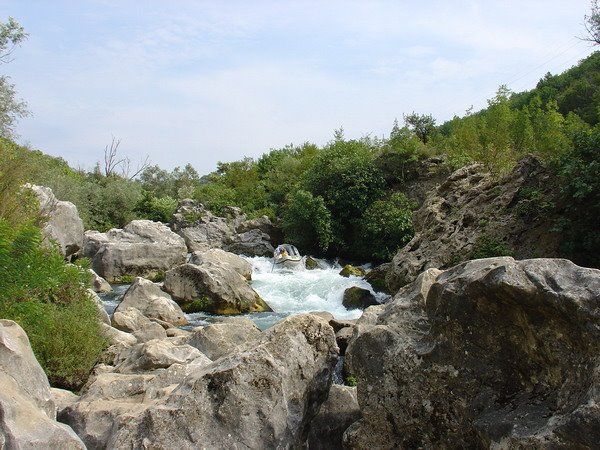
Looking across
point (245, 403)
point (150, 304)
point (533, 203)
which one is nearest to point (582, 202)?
point (533, 203)

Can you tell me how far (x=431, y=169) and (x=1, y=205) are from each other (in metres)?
19.6

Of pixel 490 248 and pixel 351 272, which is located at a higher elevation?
pixel 490 248

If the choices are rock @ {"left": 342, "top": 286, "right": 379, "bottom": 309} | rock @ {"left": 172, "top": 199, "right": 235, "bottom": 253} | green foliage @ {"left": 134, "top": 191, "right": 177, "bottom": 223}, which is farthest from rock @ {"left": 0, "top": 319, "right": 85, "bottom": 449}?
A: green foliage @ {"left": 134, "top": 191, "right": 177, "bottom": 223}

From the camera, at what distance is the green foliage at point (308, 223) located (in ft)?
94.9

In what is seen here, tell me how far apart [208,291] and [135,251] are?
8.12 m

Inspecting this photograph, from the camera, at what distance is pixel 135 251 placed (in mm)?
25969

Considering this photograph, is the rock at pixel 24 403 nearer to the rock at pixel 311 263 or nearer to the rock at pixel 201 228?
the rock at pixel 311 263

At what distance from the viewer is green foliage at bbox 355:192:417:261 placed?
26547 mm

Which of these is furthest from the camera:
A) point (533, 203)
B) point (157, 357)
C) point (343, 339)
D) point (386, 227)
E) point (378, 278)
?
point (386, 227)

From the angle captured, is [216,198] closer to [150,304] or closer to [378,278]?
[378,278]

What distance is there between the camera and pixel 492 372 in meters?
5.00

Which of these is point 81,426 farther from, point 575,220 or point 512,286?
point 575,220

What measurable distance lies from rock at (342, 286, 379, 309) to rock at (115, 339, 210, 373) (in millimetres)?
11041

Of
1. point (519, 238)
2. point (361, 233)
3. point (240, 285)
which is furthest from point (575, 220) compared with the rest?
point (361, 233)
